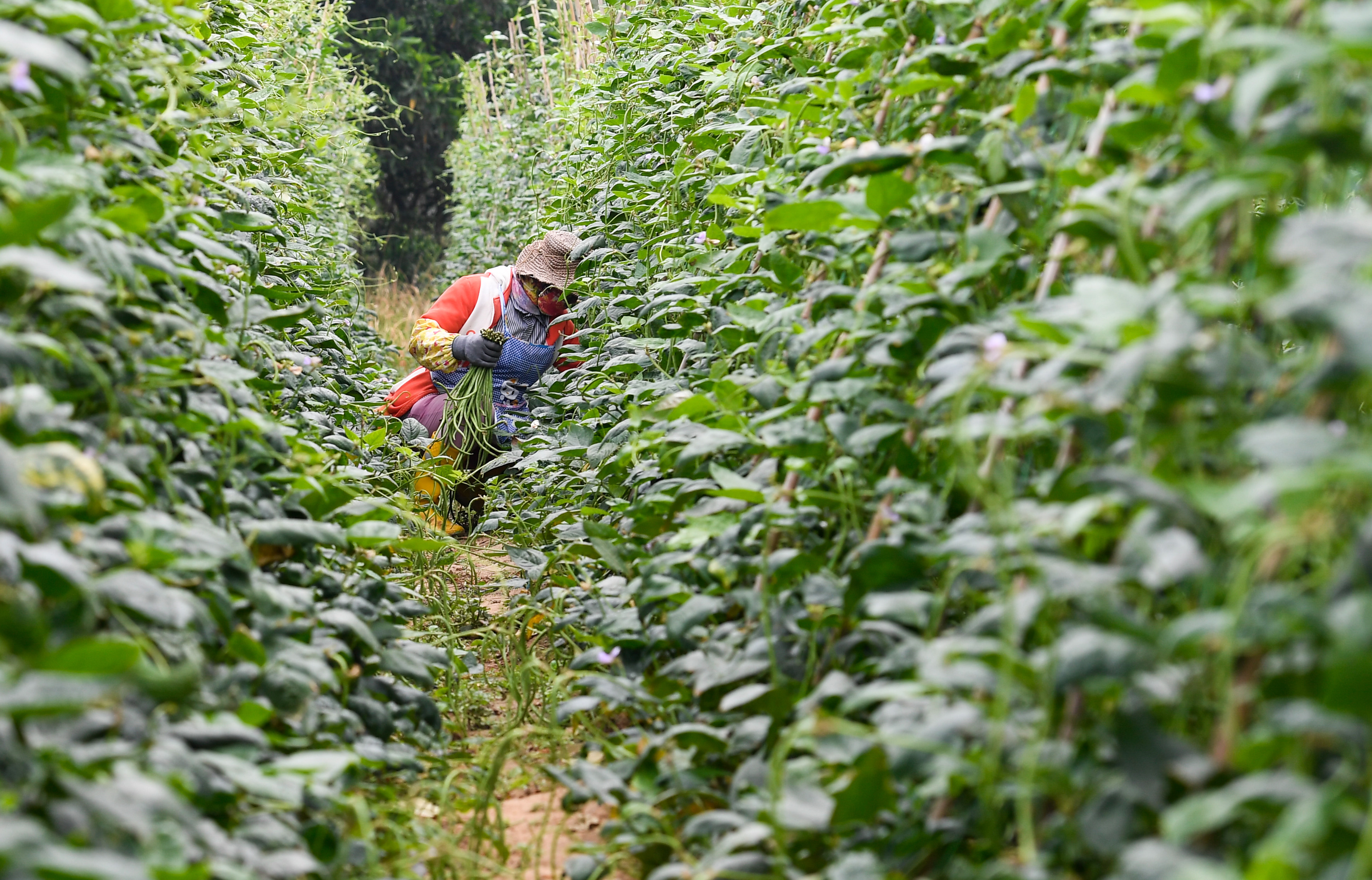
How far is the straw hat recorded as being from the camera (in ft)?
12.8

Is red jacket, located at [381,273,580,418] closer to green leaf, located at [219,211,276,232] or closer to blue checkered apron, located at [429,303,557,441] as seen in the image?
blue checkered apron, located at [429,303,557,441]

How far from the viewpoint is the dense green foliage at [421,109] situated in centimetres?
1180

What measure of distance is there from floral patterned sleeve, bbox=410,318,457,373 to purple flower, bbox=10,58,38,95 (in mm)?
2825

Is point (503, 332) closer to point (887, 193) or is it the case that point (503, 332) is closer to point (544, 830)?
point (544, 830)

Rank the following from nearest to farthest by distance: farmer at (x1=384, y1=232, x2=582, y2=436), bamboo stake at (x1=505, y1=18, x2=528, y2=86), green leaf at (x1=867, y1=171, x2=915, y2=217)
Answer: green leaf at (x1=867, y1=171, x2=915, y2=217)
farmer at (x1=384, y1=232, x2=582, y2=436)
bamboo stake at (x1=505, y1=18, x2=528, y2=86)

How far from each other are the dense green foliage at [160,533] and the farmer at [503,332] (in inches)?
70.3

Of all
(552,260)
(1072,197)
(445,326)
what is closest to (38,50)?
(1072,197)

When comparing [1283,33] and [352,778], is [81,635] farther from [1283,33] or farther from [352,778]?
[1283,33]

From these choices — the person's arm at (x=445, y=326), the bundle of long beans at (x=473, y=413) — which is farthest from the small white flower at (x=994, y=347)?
the person's arm at (x=445, y=326)

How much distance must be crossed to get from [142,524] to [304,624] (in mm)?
353

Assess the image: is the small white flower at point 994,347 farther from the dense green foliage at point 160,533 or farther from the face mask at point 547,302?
the face mask at point 547,302

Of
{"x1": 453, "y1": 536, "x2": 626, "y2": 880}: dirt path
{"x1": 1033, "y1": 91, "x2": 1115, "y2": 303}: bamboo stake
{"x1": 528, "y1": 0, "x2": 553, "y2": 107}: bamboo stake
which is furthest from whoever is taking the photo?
{"x1": 528, "y1": 0, "x2": 553, "y2": 107}: bamboo stake

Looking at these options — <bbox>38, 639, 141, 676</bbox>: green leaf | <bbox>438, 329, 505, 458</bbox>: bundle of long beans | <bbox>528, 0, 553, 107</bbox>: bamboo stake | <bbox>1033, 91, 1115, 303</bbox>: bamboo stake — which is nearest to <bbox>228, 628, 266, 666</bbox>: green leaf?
<bbox>38, 639, 141, 676</bbox>: green leaf

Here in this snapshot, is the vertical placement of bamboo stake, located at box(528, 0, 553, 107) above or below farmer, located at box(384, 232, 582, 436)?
above
